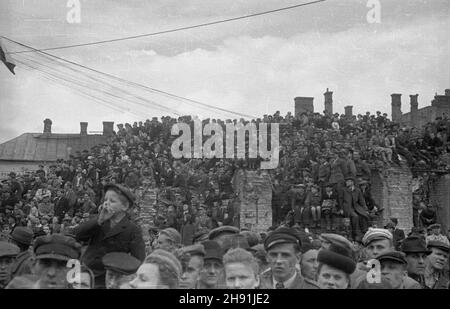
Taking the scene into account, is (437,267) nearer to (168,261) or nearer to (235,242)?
(235,242)

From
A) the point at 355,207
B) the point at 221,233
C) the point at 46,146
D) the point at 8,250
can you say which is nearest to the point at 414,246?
the point at 221,233

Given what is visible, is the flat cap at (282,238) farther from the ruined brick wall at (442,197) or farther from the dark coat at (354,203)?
the ruined brick wall at (442,197)

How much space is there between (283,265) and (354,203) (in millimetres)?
3753

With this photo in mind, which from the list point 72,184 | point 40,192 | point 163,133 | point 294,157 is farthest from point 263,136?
point 40,192

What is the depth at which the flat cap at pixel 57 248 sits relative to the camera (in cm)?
593

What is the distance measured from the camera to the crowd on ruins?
238 inches

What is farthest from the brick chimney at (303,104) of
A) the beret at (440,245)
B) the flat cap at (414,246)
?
the beret at (440,245)

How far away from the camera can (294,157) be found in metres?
9.26

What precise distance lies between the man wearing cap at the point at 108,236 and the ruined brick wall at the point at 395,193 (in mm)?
4929

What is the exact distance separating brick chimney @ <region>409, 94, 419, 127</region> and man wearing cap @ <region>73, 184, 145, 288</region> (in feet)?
16.1

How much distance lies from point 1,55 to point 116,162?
224 cm

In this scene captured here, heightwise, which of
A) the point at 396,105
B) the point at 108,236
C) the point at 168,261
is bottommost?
the point at 168,261

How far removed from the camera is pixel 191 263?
6.25 metres
